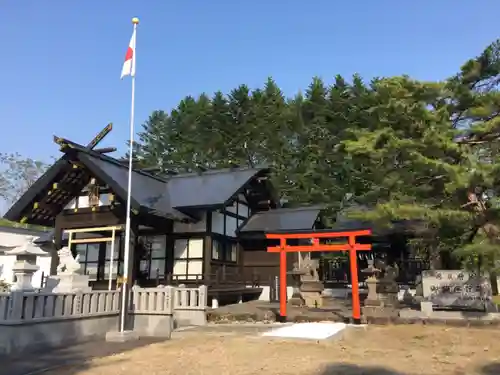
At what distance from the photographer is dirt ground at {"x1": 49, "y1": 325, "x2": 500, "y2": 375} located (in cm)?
762

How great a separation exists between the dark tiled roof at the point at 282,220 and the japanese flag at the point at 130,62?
10595 mm

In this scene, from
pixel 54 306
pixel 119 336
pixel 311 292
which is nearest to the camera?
pixel 54 306

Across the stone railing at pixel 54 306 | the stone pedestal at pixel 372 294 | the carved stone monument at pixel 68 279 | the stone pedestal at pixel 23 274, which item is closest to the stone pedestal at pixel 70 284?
the carved stone monument at pixel 68 279

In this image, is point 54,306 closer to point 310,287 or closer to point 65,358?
point 65,358

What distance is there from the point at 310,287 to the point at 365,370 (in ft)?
35.1

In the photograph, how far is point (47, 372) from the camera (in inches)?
320

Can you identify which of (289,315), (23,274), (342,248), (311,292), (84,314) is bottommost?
(289,315)

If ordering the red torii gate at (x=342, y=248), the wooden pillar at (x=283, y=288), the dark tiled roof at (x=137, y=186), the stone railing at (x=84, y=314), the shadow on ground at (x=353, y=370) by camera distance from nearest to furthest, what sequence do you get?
the shadow on ground at (x=353, y=370), the stone railing at (x=84, y=314), the red torii gate at (x=342, y=248), the wooden pillar at (x=283, y=288), the dark tiled roof at (x=137, y=186)

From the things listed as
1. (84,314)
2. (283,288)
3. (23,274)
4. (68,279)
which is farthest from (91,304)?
(283,288)

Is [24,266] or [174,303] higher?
[24,266]

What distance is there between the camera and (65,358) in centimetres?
960

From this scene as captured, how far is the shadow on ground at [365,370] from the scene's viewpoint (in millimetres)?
7254

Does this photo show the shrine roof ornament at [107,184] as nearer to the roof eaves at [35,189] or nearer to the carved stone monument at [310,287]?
the roof eaves at [35,189]

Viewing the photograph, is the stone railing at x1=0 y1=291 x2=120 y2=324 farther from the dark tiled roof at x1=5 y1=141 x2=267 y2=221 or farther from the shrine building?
the dark tiled roof at x1=5 y1=141 x2=267 y2=221
